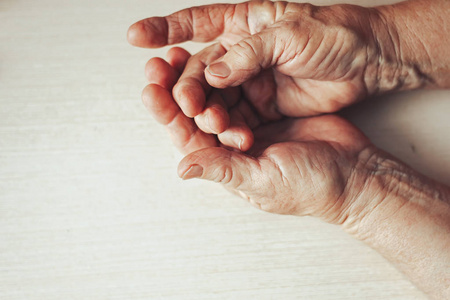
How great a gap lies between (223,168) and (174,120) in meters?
0.14

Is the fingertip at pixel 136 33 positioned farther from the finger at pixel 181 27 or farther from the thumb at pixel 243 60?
the thumb at pixel 243 60

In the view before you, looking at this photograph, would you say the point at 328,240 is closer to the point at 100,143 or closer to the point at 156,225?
the point at 156,225

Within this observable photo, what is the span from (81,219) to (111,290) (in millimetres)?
158

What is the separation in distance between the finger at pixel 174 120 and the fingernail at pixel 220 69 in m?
0.11

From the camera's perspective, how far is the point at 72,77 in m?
0.91

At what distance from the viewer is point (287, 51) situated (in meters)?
0.71

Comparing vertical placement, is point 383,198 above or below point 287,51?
below

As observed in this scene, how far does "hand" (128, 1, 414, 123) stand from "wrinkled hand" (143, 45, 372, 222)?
0.04m

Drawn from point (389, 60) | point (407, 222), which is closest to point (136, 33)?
point (389, 60)

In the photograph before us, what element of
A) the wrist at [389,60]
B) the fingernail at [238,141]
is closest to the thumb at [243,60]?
the fingernail at [238,141]

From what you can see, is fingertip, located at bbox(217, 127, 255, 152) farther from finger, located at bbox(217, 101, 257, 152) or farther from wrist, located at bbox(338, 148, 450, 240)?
wrist, located at bbox(338, 148, 450, 240)

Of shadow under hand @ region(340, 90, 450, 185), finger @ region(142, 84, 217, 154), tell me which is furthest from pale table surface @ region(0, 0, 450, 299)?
finger @ region(142, 84, 217, 154)

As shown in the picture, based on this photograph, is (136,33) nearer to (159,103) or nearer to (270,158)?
(159,103)

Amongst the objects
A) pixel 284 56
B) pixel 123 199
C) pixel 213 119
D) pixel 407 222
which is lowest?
pixel 123 199
